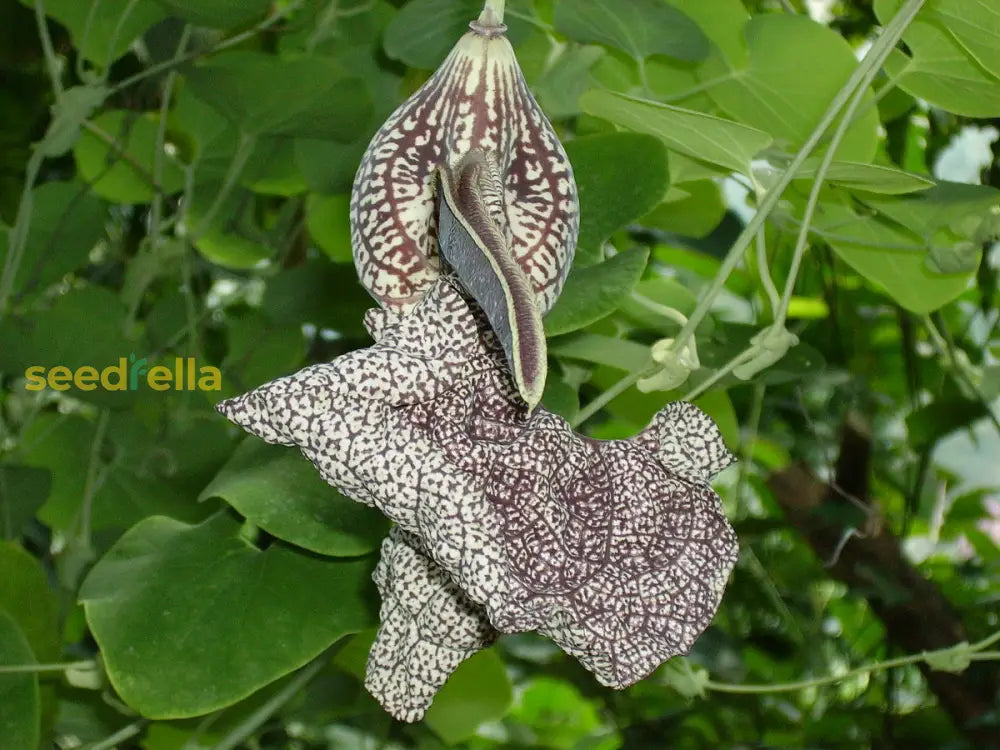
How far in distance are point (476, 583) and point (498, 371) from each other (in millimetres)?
80

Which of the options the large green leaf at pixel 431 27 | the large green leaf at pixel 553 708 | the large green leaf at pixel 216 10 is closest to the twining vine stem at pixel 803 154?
the large green leaf at pixel 431 27

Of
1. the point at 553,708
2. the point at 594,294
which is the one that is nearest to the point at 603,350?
the point at 594,294

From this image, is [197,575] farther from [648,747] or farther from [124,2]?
[648,747]

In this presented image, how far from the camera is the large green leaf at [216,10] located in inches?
24.3

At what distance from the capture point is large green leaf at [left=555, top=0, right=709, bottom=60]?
1.81 feet

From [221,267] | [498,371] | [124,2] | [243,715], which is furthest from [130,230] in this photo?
[498,371]

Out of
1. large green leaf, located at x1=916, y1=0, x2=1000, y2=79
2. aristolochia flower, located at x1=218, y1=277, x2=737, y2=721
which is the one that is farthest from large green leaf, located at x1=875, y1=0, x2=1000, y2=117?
aristolochia flower, located at x1=218, y1=277, x2=737, y2=721

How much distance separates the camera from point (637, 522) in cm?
35

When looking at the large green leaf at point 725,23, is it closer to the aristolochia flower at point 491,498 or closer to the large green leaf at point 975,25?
the large green leaf at point 975,25

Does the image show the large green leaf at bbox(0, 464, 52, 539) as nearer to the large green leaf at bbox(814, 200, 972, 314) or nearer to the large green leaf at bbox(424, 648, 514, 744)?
the large green leaf at bbox(424, 648, 514, 744)

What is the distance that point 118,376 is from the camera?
0.75 m

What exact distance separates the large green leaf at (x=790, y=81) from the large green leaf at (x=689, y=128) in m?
0.10

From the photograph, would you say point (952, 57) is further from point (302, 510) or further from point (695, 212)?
point (302, 510)

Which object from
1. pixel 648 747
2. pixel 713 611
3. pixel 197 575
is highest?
pixel 713 611
